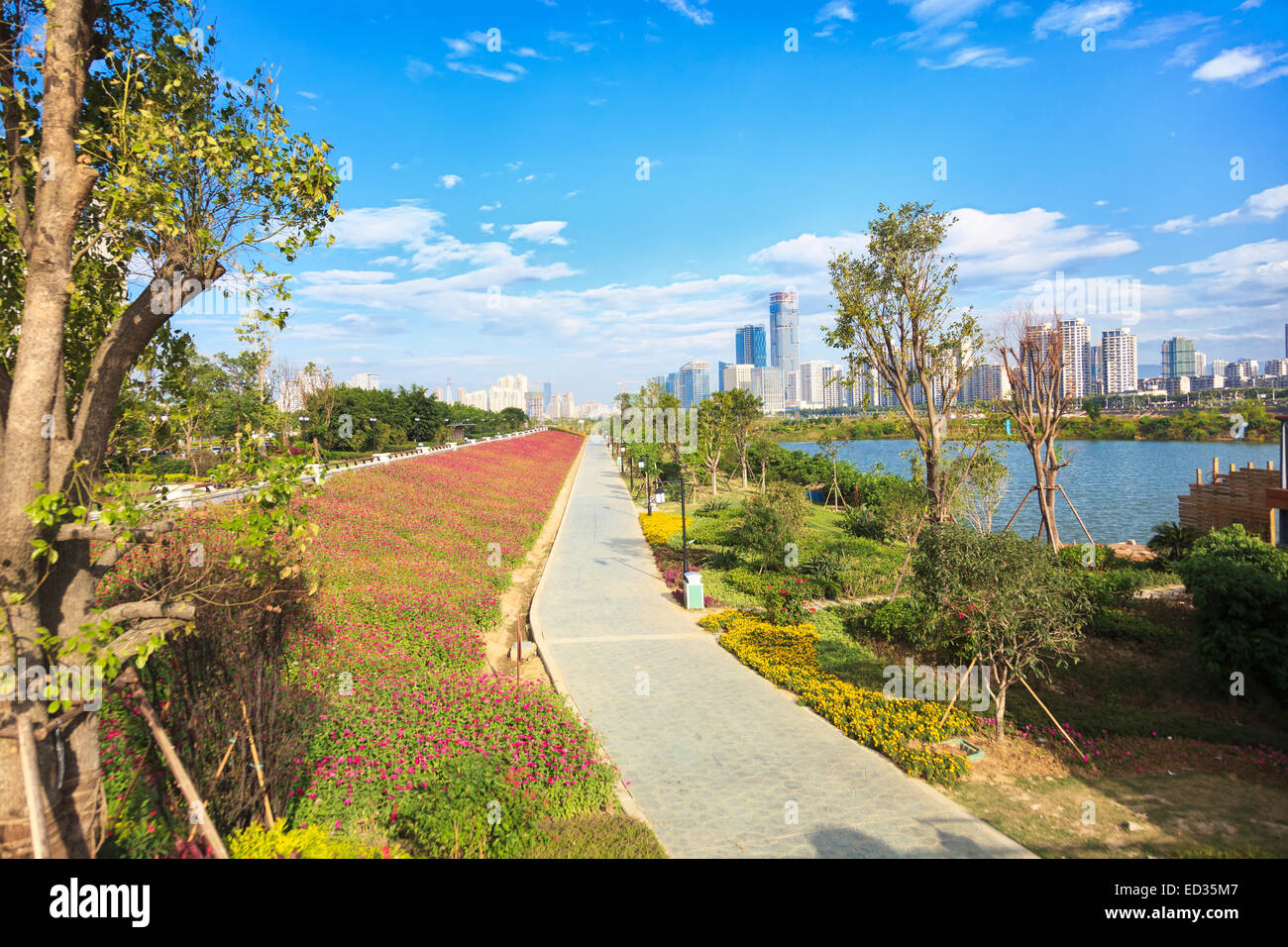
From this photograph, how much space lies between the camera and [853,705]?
8.23 m

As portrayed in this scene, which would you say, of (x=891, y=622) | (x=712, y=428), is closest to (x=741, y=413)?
(x=712, y=428)

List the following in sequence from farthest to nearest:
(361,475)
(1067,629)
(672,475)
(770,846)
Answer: (672,475), (361,475), (1067,629), (770,846)

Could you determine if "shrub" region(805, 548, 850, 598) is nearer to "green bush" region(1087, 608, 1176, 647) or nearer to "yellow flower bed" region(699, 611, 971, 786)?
"yellow flower bed" region(699, 611, 971, 786)

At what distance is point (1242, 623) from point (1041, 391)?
907cm

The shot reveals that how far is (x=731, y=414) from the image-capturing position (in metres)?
33.4

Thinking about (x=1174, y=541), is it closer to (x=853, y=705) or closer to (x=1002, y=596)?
(x=1002, y=596)

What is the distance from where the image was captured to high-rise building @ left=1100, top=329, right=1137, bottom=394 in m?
119

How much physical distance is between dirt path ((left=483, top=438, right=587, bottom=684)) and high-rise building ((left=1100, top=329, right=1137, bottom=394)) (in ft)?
451

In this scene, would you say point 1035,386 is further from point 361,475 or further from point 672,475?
point 672,475

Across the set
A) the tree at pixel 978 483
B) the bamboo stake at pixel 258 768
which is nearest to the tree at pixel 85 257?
the bamboo stake at pixel 258 768

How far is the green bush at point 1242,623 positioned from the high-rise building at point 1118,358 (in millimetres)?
137562

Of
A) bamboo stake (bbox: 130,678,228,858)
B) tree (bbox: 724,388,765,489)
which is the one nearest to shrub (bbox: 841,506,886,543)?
tree (bbox: 724,388,765,489)
